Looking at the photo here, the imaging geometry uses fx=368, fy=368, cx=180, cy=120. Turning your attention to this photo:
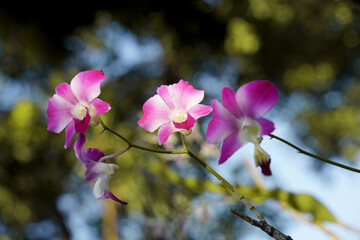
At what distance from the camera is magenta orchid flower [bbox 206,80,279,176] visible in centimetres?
17

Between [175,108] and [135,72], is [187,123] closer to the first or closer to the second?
[175,108]

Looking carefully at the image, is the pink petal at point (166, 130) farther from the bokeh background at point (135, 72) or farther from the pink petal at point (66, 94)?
the bokeh background at point (135, 72)

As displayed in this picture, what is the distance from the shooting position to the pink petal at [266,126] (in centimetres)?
17

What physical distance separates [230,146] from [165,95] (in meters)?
0.04

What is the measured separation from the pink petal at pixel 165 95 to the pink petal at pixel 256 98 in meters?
0.04

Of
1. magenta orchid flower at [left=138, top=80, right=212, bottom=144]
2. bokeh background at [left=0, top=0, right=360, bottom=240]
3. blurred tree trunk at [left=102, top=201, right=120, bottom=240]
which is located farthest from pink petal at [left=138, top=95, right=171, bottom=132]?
blurred tree trunk at [left=102, top=201, right=120, bottom=240]

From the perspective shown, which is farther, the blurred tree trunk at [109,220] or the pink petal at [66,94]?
the blurred tree trunk at [109,220]

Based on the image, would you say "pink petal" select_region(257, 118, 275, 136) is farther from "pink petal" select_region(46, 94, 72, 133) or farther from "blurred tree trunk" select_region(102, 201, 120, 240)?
"blurred tree trunk" select_region(102, 201, 120, 240)

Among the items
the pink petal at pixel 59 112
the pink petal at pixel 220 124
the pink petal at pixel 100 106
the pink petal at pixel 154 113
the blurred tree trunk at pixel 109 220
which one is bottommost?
the pink petal at pixel 59 112

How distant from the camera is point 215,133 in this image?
0.18 metres

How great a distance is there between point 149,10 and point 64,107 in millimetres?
1986

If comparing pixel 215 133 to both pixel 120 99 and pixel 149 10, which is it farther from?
pixel 120 99

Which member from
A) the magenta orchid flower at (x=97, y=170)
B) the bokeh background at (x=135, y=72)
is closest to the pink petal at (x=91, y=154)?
the magenta orchid flower at (x=97, y=170)

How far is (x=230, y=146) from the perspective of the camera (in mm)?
180
